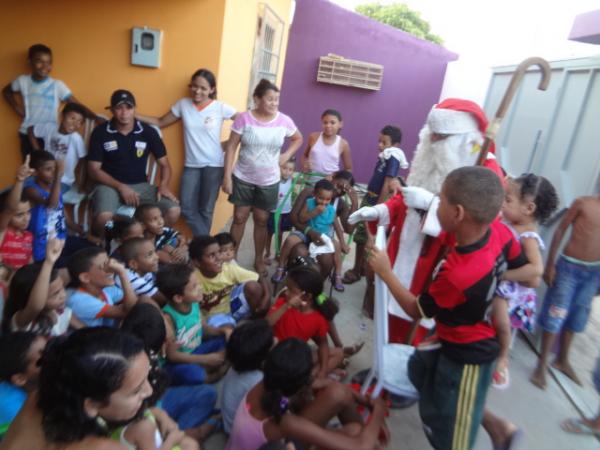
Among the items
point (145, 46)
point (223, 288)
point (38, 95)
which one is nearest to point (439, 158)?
point (223, 288)

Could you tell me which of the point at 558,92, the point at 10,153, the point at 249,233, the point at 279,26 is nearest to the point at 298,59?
the point at 279,26

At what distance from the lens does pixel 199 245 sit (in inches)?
108

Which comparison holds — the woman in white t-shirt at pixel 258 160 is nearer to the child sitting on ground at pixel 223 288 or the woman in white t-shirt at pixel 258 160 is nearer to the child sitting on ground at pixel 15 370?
the child sitting on ground at pixel 223 288

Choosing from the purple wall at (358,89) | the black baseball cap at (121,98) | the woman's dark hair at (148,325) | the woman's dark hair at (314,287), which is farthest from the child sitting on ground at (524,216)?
the purple wall at (358,89)

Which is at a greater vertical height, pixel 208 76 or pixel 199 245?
pixel 208 76

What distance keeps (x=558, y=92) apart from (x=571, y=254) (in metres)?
2.03

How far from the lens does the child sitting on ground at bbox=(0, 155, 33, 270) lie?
2.60m

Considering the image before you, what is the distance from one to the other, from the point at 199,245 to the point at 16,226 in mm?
1109

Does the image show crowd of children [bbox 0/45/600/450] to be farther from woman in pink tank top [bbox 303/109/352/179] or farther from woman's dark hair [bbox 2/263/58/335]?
woman in pink tank top [bbox 303/109/352/179]

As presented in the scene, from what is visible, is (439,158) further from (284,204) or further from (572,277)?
(284,204)

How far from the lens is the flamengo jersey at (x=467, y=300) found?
162 cm

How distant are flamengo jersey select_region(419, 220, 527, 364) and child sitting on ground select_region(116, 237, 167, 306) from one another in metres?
1.55

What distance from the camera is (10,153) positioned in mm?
3842

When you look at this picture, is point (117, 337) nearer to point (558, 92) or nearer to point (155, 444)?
point (155, 444)
